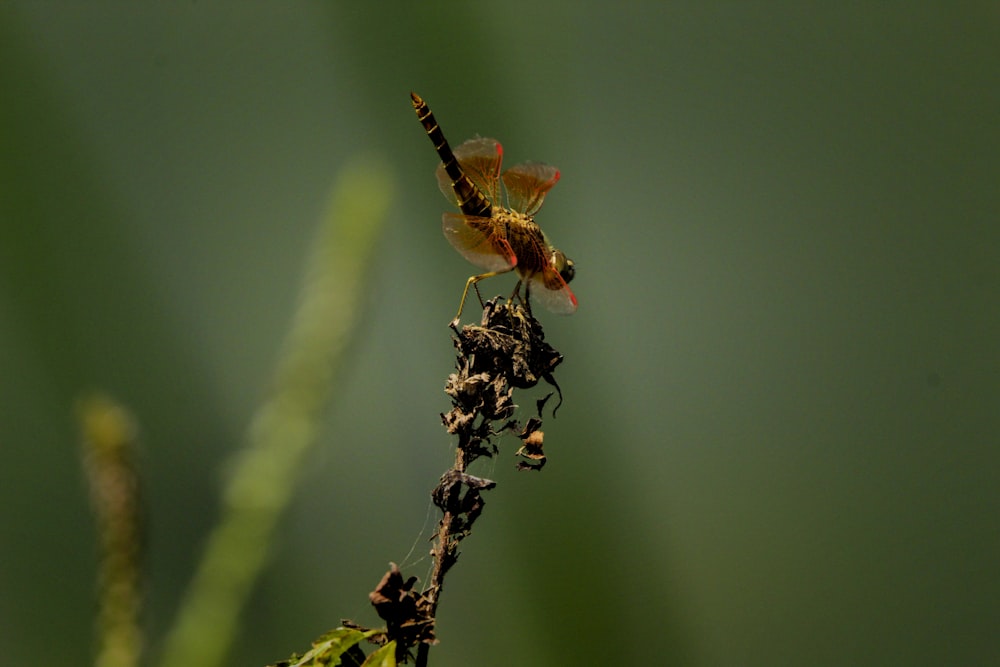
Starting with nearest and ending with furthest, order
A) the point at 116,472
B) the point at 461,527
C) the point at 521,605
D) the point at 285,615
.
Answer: the point at 461,527 < the point at 116,472 < the point at 285,615 < the point at 521,605

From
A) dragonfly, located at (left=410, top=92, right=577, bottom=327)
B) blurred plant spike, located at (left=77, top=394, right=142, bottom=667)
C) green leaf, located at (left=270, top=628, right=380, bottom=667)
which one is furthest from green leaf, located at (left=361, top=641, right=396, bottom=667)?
dragonfly, located at (left=410, top=92, right=577, bottom=327)

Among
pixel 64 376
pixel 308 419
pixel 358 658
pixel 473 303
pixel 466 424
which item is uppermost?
pixel 473 303

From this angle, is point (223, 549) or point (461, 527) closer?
point (461, 527)

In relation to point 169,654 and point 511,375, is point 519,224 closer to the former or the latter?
point 511,375

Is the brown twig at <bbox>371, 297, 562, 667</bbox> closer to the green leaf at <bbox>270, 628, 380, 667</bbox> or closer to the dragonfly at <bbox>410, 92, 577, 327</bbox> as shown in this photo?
the green leaf at <bbox>270, 628, 380, 667</bbox>

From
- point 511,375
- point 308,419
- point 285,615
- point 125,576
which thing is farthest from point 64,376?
point 511,375

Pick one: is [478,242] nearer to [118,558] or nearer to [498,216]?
[498,216]
